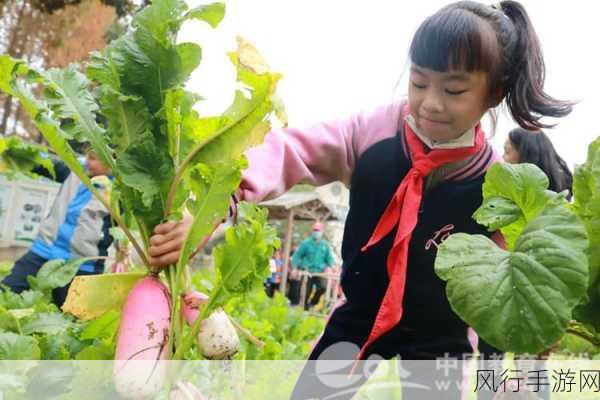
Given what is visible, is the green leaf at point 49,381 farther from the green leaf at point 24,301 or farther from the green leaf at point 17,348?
the green leaf at point 24,301

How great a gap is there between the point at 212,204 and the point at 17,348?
0.38 meters

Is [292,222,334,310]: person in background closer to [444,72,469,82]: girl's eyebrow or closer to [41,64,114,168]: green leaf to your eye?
[444,72,469,82]: girl's eyebrow

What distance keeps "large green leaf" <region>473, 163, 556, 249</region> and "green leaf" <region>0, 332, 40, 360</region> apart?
690 mm

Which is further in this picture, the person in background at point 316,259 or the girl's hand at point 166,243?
the person in background at point 316,259

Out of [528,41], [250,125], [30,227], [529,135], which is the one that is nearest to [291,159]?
[250,125]

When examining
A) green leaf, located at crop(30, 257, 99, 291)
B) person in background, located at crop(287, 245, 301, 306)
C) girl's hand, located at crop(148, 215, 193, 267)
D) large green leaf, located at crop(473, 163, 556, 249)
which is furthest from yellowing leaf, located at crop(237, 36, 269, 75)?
person in background, located at crop(287, 245, 301, 306)

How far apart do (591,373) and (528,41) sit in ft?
2.90

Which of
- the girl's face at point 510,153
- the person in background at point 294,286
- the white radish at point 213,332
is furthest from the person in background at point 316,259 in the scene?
the white radish at point 213,332

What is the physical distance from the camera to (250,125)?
34.4 inches

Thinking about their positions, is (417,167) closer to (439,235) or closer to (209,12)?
(439,235)

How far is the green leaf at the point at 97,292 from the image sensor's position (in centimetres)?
89

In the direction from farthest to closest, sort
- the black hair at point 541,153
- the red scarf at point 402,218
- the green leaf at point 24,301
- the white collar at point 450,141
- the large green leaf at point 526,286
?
the black hair at point 541,153 → the green leaf at point 24,301 → the white collar at point 450,141 → the red scarf at point 402,218 → the large green leaf at point 526,286

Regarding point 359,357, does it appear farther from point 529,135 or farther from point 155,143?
point 529,135

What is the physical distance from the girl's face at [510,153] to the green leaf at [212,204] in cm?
206
